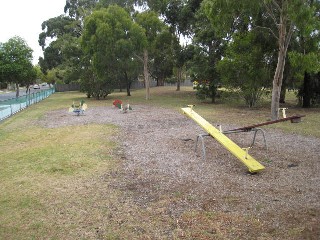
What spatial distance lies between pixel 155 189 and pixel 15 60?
22.6 metres

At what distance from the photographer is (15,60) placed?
23984 mm

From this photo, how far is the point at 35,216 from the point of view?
172 inches

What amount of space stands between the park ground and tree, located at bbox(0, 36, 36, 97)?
15691mm

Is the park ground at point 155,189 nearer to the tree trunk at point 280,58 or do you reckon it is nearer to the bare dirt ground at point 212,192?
the bare dirt ground at point 212,192

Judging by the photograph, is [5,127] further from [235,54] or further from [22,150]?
[235,54]

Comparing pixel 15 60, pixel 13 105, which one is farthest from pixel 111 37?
pixel 15 60

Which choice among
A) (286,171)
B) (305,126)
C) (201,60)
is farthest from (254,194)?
(201,60)

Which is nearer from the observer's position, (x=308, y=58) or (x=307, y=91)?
(x=308, y=58)

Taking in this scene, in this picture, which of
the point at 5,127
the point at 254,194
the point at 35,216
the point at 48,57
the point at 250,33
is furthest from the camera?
the point at 48,57

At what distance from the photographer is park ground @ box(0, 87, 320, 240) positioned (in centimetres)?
402

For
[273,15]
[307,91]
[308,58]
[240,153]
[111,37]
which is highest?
[111,37]

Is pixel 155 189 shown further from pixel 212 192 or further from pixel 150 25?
pixel 150 25

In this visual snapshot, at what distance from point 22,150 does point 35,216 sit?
452cm

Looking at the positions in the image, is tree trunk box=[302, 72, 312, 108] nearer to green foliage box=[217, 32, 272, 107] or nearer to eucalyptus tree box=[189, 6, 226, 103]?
green foliage box=[217, 32, 272, 107]
